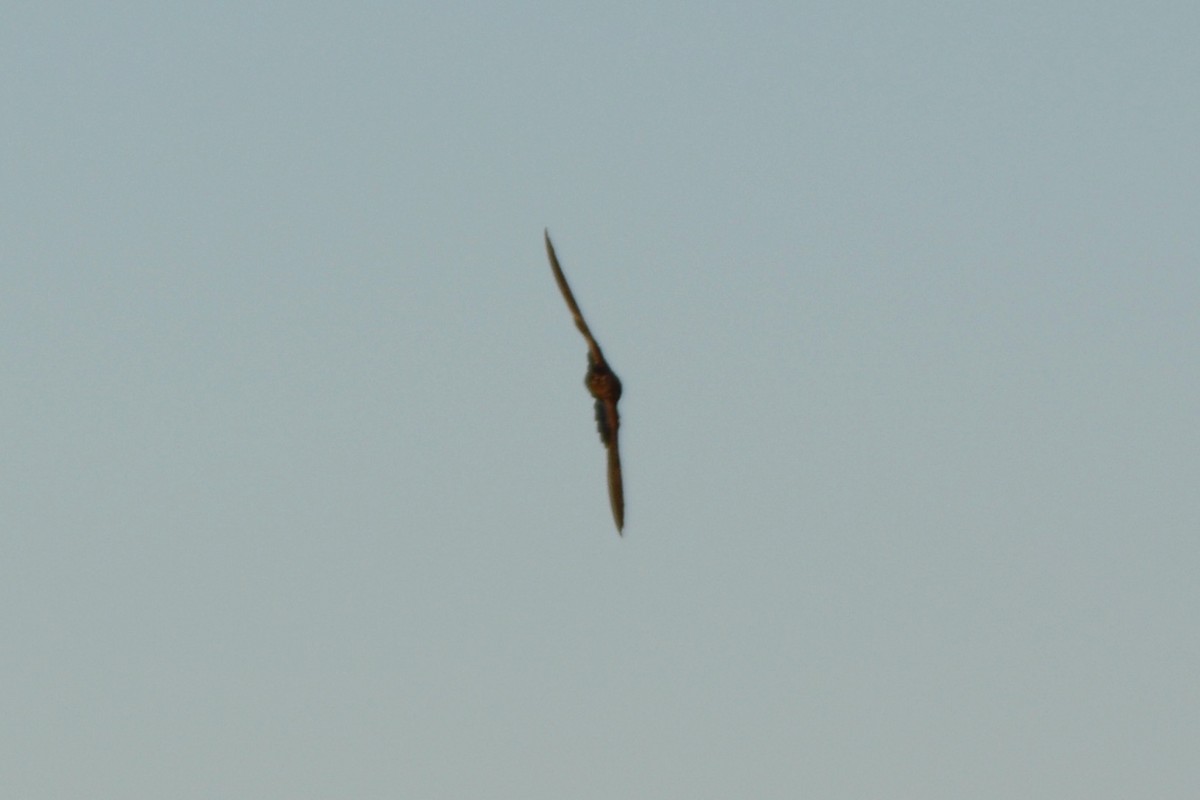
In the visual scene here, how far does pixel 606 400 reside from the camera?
143ft

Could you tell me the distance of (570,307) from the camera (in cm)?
4197

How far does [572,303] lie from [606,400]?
103 inches

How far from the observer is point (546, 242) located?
130ft

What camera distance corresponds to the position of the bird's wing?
40.6 m

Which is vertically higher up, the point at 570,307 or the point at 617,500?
the point at 570,307

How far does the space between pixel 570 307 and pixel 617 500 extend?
13.6 feet

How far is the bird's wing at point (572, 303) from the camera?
133 ft

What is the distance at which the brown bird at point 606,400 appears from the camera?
140 feet

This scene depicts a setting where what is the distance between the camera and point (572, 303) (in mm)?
42000

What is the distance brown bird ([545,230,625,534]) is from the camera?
4253 cm

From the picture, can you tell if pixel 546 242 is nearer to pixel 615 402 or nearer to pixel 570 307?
pixel 570 307

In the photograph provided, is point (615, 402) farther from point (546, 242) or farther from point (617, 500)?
point (546, 242)

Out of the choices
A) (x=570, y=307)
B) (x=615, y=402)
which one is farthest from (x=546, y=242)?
(x=615, y=402)

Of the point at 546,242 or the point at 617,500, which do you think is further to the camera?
the point at 617,500
